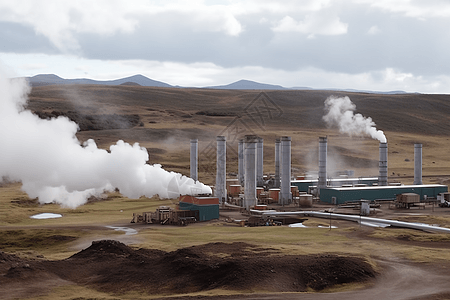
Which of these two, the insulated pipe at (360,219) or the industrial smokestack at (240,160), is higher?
the industrial smokestack at (240,160)

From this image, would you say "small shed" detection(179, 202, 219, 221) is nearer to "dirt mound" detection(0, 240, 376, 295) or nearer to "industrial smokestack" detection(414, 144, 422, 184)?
"dirt mound" detection(0, 240, 376, 295)

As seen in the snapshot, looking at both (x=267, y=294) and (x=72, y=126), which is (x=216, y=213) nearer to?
(x=72, y=126)

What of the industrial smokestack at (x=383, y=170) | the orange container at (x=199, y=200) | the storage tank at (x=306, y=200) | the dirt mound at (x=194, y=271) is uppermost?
the industrial smokestack at (x=383, y=170)

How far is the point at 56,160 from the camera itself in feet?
181

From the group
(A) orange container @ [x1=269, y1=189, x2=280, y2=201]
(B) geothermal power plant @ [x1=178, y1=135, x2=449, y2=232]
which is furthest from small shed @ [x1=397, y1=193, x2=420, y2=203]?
(A) orange container @ [x1=269, y1=189, x2=280, y2=201]

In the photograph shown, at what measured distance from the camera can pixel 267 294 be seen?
3297cm

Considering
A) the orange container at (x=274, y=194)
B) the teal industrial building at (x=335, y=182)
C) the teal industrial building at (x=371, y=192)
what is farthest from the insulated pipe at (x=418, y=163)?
the orange container at (x=274, y=194)

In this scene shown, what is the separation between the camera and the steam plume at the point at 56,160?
51.5 metres

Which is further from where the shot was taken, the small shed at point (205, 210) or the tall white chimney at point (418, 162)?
the tall white chimney at point (418, 162)

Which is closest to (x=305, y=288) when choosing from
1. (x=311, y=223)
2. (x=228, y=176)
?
(x=311, y=223)

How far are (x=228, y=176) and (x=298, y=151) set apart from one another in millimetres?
43926

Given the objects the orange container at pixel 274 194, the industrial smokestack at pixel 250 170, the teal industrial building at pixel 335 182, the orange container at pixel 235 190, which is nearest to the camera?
the industrial smokestack at pixel 250 170

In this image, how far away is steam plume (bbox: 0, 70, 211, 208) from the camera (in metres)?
51.5

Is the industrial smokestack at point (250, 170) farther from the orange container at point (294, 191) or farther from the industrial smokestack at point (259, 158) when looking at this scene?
the industrial smokestack at point (259, 158)
